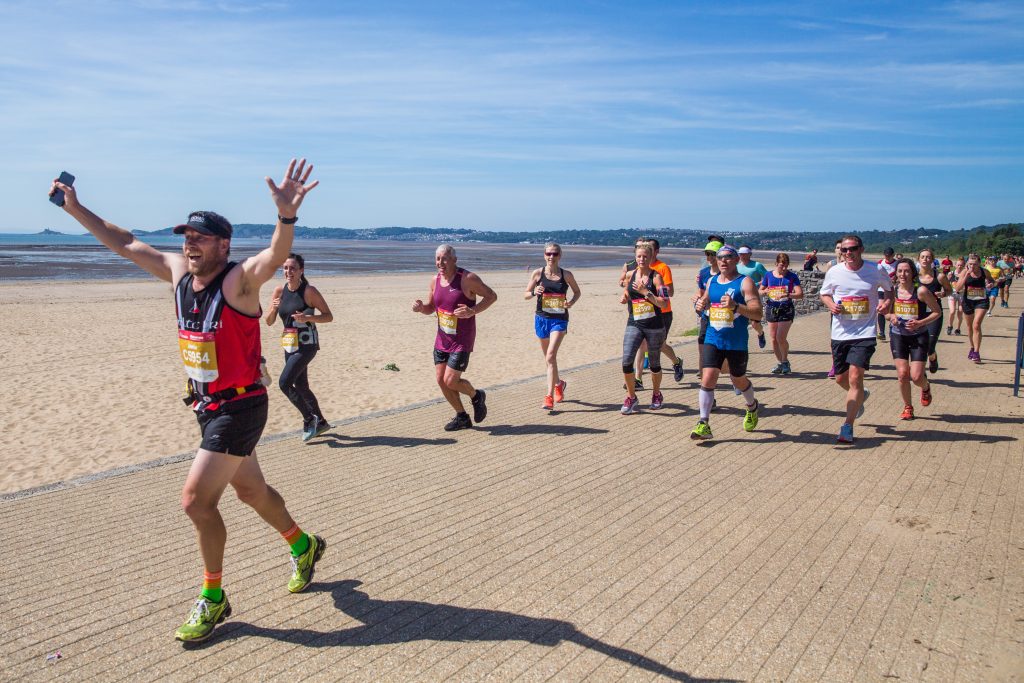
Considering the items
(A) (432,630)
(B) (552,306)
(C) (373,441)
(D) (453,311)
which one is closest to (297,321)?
(C) (373,441)

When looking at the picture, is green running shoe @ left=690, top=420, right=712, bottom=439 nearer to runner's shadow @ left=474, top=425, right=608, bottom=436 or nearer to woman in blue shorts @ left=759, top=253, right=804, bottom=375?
runner's shadow @ left=474, top=425, right=608, bottom=436

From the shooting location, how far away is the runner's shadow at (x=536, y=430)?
7.73 meters

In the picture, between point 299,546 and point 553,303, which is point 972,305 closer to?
point 553,303

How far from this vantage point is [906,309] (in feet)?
27.1

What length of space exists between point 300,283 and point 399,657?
4.62 m

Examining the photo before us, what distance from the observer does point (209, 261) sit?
11.9ft

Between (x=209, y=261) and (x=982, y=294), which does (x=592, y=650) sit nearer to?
(x=209, y=261)

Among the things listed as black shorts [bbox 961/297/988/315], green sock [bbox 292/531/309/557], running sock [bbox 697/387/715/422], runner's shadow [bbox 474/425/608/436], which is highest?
black shorts [bbox 961/297/988/315]

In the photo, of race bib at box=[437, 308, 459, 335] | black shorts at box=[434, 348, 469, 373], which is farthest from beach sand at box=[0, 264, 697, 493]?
race bib at box=[437, 308, 459, 335]

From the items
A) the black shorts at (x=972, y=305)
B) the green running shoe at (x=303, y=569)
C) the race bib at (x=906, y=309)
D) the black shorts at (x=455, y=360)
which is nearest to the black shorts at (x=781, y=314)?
the race bib at (x=906, y=309)

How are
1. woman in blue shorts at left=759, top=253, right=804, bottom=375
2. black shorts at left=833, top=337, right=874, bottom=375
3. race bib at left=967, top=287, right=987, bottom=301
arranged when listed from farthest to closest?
race bib at left=967, top=287, right=987, bottom=301
woman in blue shorts at left=759, top=253, right=804, bottom=375
black shorts at left=833, top=337, right=874, bottom=375

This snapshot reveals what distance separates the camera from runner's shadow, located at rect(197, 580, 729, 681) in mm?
3613

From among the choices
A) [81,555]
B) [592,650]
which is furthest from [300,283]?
[592,650]

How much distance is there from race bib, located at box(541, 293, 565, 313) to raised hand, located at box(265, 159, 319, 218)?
5.47 meters
